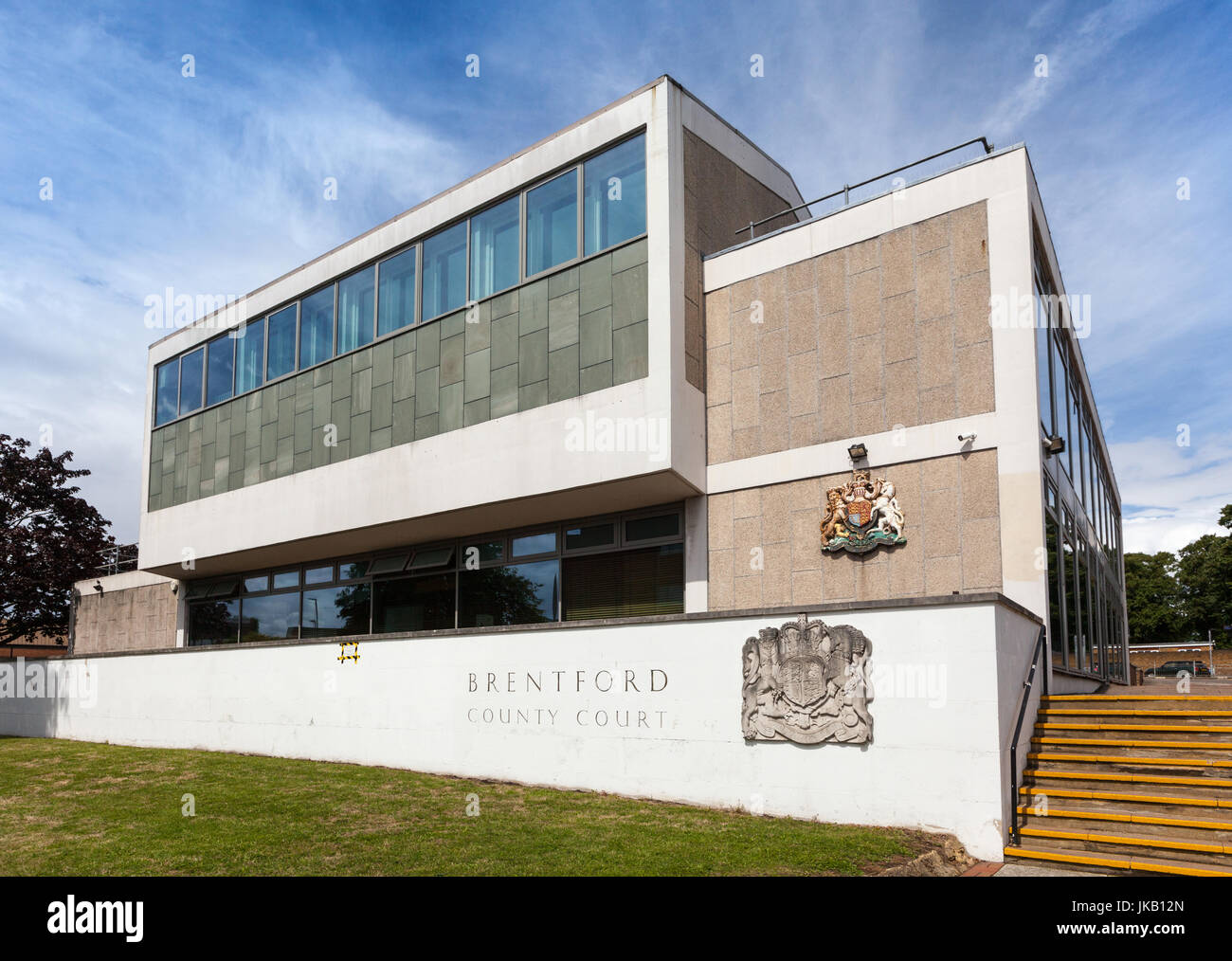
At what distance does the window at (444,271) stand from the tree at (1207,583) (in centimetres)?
5813

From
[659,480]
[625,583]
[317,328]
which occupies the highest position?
[317,328]

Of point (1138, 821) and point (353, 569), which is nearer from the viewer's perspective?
point (1138, 821)

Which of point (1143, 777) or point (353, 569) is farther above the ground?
point (353, 569)

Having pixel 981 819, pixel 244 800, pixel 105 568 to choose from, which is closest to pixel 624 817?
pixel 981 819

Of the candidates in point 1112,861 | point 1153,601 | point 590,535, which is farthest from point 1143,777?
point 1153,601

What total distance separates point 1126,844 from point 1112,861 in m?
0.39

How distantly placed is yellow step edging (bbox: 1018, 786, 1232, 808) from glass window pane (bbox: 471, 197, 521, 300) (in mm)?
11322

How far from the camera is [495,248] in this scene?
17.5m

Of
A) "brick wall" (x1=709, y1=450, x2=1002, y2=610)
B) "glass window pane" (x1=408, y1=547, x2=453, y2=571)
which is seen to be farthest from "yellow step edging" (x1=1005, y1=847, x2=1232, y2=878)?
"glass window pane" (x1=408, y1=547, x2=453, y2=571)

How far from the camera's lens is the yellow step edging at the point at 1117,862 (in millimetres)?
7777

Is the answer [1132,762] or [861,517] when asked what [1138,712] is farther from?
[861,517]

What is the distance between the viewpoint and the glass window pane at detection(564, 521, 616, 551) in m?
16.5

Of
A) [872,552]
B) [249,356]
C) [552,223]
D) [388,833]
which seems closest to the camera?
[388,833]

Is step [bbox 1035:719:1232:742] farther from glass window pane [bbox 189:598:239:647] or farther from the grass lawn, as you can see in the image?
glass window pane [bbox 189:598:239:647]
